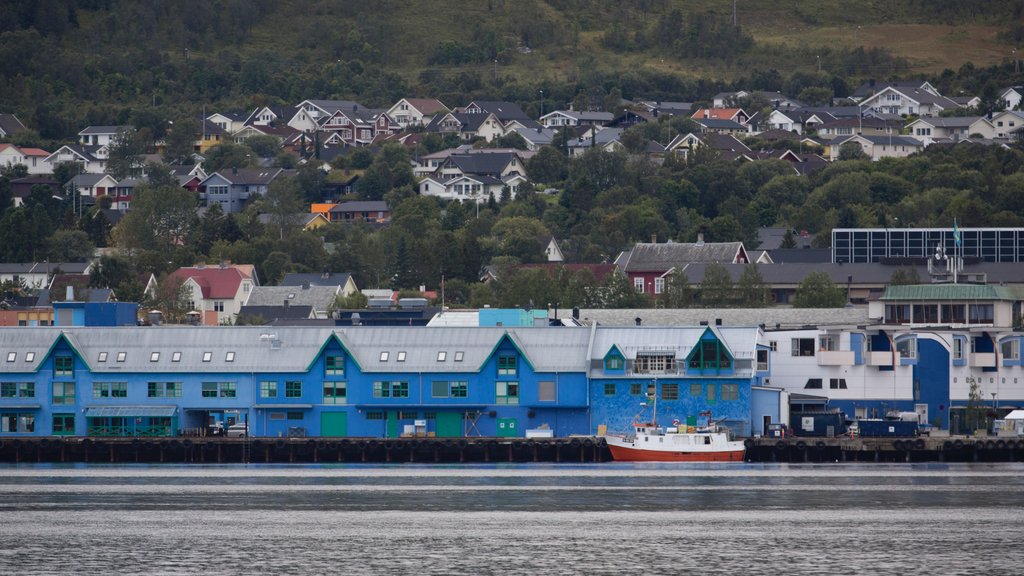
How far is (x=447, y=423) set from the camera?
8719 centimetres

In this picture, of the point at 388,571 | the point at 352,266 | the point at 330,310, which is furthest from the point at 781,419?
the point at 352,266

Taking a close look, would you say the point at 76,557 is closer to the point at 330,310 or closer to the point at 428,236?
the point at 330,310

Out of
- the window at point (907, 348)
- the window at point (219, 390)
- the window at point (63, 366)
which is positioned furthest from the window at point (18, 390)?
the window at point (907, 348)

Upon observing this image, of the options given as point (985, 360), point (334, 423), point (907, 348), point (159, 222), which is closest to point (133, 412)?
point (334, 423)

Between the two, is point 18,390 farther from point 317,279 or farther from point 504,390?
point 317,279

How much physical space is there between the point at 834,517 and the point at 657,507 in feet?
20.8

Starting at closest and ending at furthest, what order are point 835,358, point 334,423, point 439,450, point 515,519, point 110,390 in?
1. point 515,519
2. point 439,450
3. point 334,423
4. point 110,390
5. point 835,358

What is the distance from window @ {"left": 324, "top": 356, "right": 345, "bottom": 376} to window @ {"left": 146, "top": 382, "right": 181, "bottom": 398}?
6742mm

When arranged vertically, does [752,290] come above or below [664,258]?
below

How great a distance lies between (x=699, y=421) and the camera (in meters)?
85.8

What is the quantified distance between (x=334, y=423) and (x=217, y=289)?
62999mm

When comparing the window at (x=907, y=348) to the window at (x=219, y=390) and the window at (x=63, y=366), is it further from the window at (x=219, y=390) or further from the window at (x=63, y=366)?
the window at (x=63, y=366)

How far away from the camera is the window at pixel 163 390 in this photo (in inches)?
3482

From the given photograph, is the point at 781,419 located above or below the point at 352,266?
below
